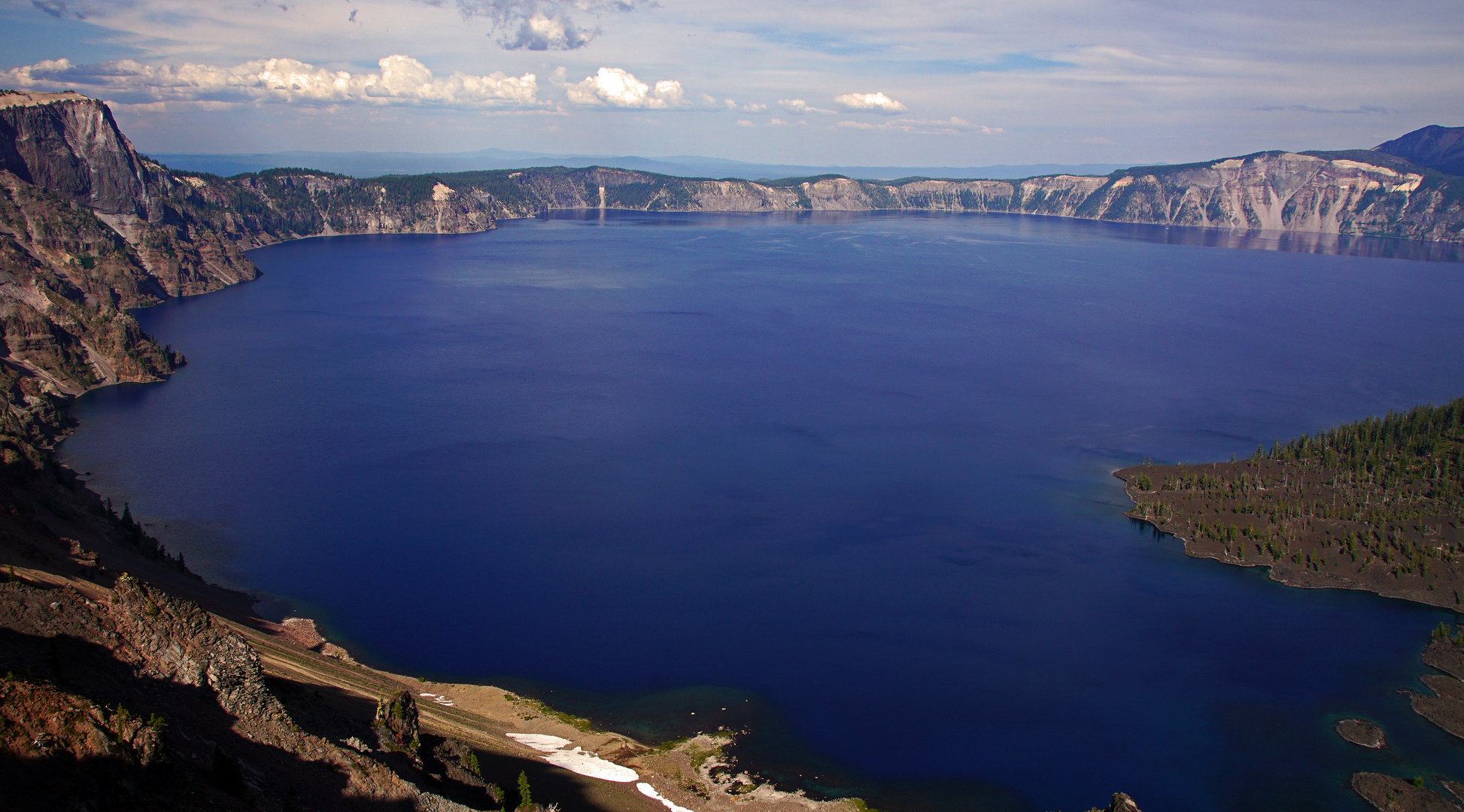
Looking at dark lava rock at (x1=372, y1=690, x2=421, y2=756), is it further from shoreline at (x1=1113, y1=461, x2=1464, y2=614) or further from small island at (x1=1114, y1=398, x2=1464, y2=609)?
small island at (x1=1114, y1=398, x2=1464, y2=609)

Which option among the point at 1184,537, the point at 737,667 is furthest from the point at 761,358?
the point at 737,667

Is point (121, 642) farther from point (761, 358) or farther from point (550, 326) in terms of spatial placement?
point (550, 326)

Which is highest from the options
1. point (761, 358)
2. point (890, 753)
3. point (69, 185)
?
point (69, 185)

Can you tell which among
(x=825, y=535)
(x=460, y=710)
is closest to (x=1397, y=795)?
(x=825, y=535)

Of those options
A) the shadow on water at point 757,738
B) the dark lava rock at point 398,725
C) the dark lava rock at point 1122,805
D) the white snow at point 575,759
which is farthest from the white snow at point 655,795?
the dark lava rock at point 1122,805

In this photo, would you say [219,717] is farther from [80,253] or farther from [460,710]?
[80,253]

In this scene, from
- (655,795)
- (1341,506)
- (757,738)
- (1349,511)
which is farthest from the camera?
(1341,506)
